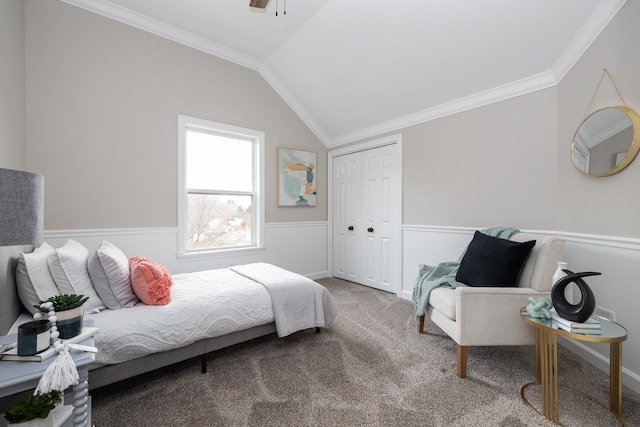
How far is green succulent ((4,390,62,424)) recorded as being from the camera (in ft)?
2.91

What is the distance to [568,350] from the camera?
231cm

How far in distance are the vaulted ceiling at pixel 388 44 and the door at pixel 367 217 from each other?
510 millimetres

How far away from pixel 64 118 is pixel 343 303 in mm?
3432

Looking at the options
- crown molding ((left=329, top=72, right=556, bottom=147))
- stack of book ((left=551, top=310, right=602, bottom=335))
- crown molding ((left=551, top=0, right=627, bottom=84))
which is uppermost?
crown molding ((left=551, top=0, right=627, bottom=84))

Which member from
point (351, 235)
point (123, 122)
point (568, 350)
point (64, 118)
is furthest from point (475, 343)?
point (64, 118)

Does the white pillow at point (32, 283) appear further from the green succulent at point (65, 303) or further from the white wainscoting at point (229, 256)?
the white wainscoting at point (229, 256)

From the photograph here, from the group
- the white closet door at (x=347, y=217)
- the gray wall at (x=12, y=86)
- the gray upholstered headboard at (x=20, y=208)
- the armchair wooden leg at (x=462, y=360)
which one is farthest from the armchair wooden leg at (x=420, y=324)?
the gray wall at (x=12, y=86)

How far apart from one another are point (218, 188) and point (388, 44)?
258 centimetres

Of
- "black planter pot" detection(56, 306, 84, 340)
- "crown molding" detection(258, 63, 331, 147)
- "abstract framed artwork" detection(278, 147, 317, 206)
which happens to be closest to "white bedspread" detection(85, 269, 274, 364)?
"black planter pot" detection(56, 306, 84, 340)

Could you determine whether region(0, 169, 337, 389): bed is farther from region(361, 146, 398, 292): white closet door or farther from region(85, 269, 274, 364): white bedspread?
region(361, 146, 398, 292): white closet door

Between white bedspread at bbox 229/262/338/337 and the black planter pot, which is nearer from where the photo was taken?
the black planter pot

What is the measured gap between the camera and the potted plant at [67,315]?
4.03 ft

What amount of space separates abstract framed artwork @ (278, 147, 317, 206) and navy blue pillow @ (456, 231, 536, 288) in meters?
2.60

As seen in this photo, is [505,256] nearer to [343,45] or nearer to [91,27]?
[343,45]
